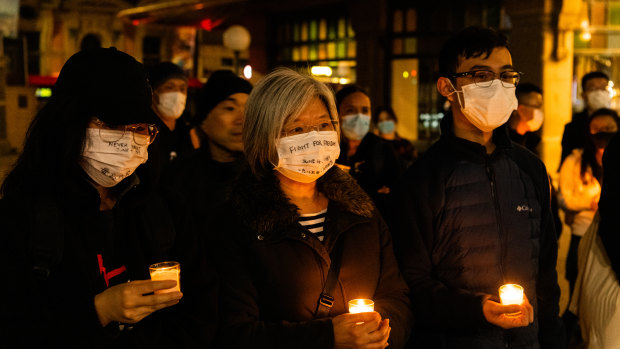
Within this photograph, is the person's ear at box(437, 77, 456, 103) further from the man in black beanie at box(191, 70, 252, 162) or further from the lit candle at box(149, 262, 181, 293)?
the lit candle at box(149, 262, 181, 293)

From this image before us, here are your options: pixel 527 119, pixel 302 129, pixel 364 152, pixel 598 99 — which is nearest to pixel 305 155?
pixel 302 129

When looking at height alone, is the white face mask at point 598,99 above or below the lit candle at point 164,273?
above

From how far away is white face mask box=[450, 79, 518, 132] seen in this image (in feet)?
9.77

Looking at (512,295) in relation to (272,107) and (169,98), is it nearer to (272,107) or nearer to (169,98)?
(272,107)

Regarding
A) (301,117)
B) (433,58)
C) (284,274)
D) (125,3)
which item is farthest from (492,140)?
(125,3)

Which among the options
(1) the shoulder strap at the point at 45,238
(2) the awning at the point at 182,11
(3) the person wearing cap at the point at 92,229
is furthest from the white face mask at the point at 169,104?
(2) the awning at the point at 182,11

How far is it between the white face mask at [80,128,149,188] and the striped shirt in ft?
2.46

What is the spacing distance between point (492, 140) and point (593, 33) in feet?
33.8

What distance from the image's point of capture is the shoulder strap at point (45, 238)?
1915 millimetres

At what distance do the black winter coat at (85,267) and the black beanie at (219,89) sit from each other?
81.6 inches

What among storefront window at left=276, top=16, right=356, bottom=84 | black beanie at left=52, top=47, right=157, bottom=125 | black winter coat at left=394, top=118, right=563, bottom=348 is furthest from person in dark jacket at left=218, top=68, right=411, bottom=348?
storefront window at left=276, top=16, right=356, bottom=84

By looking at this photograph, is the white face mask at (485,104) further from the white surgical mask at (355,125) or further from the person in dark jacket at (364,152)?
the white surgical mask at (355,125)

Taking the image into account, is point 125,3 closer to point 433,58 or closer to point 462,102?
point 433,58

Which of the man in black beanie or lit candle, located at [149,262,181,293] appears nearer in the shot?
lit candle, located at [149,262,181,293]
